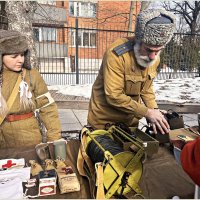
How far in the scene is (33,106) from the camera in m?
2.03

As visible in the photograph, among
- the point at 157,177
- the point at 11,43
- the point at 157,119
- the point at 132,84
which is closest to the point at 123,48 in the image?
the point at 132,84

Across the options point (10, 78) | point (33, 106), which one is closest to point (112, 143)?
point (33, 106)

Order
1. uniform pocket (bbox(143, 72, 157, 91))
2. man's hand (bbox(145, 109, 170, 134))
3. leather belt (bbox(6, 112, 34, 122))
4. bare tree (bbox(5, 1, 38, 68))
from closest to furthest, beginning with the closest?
man's hand (bbox(145, 109, 170, 134)), leather belt (bbox(6, 112, 34, 122)), uniform pocket (bbox(143, 72, 157, 91)), bare tree (bbox(5, 1, 38, 68))

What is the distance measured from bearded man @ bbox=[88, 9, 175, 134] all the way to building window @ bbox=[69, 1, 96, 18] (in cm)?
1935

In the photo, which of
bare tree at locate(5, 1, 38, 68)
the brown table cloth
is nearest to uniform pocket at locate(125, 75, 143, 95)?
the brown table cloth

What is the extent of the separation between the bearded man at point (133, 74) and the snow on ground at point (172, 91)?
10.8ft

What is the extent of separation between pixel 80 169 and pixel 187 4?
21504 millimetres

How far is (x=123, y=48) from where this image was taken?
1.95m

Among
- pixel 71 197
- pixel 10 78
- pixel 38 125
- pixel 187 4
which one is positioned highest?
pixel 187 4

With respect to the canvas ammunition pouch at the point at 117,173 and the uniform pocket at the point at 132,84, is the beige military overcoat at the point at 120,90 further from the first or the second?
the canvas ammunition pouch at the point at 117,173

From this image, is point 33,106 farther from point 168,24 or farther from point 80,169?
point 168,24

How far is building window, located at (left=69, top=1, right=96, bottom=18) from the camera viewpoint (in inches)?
815

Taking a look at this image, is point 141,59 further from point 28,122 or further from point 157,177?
point 28,122

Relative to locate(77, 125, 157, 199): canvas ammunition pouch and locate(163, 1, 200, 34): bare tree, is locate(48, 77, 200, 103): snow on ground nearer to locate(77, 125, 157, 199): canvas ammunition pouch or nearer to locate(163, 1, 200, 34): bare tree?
locate(77, 125, 157, 199): canvas ammunition pouch
